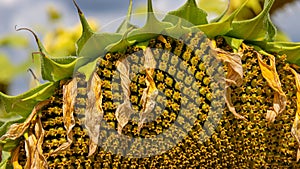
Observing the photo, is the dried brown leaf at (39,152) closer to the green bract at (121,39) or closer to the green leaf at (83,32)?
the green bract at (121,39)

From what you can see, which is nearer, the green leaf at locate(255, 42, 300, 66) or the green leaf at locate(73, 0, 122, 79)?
the green leaf at locate(73, 0, 122, 79)

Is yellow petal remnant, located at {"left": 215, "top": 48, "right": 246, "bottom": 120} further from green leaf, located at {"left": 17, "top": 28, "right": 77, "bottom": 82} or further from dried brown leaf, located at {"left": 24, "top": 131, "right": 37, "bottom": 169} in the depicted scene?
dried brown leaf, located at {"left": 24, "top": 131, "right": 37, "bottom": 169}

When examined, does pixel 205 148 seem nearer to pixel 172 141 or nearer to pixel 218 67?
pixel 172 141

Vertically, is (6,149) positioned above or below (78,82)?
below

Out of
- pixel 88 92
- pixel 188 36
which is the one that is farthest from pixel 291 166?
pixel 88 92

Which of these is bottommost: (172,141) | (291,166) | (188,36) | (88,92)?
(291,166)

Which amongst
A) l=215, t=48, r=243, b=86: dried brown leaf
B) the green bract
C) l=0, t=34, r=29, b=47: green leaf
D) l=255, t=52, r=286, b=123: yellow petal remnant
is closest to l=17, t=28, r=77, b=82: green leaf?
the green bract

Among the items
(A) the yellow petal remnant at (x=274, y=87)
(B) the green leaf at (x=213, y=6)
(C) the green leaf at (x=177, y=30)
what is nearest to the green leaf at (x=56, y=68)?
(C) the green leaf at (x=177, y=30)
